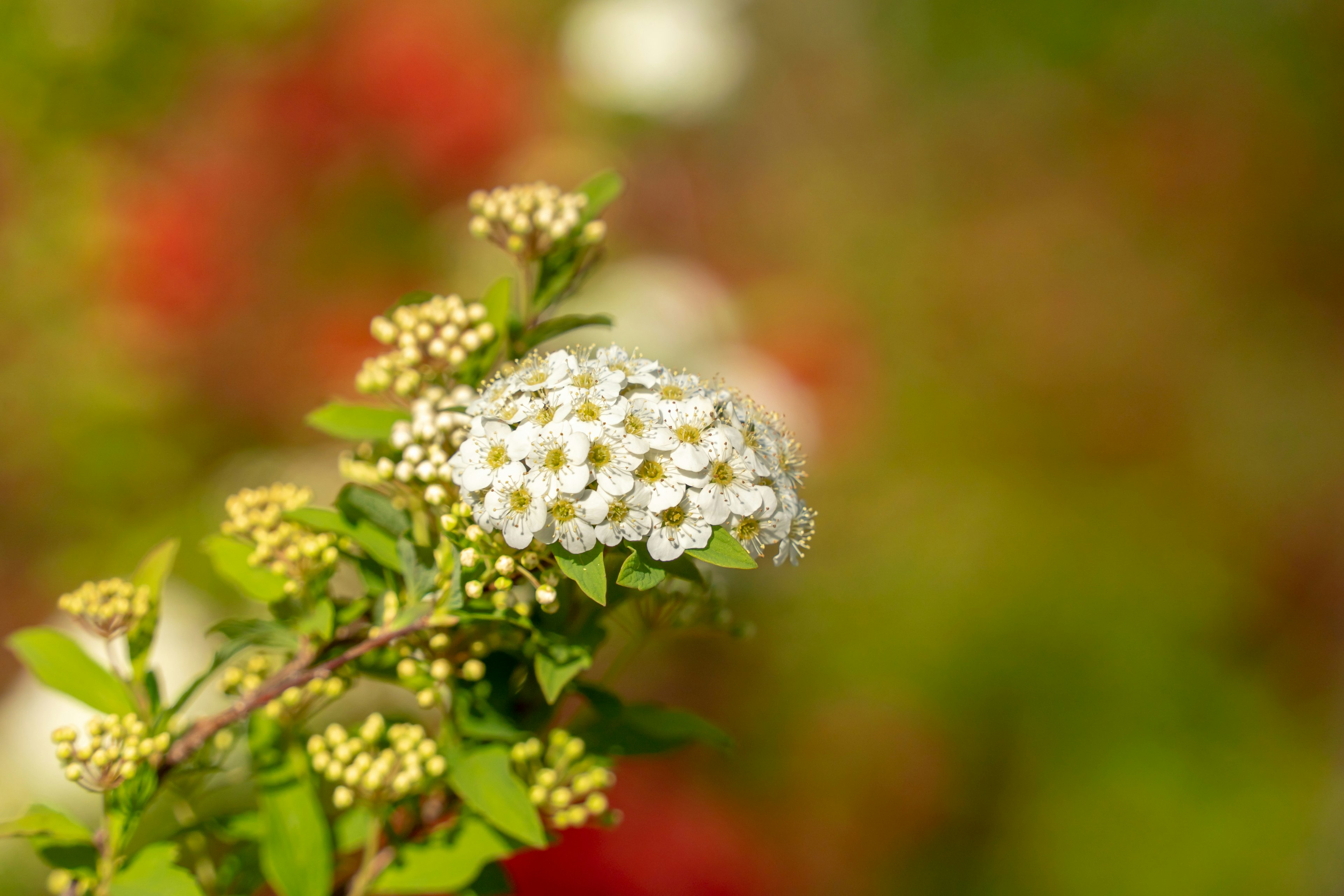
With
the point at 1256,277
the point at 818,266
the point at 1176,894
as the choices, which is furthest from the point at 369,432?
the point at 1256,277

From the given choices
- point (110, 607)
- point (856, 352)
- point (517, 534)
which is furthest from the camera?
point (856, 352)

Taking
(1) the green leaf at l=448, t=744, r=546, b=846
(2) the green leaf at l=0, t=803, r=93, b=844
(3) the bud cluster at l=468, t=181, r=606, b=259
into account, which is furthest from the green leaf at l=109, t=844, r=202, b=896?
(3) the bud cluster at l=468, t=181, r=606, b=259

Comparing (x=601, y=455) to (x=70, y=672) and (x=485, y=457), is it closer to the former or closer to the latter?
(x=485, y=457)

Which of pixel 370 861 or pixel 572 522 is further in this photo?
pixel 370 861

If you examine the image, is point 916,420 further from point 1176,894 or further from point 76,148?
point 76,148

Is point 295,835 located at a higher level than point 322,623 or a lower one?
lower

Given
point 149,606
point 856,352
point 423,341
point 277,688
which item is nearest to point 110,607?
point 149,606
